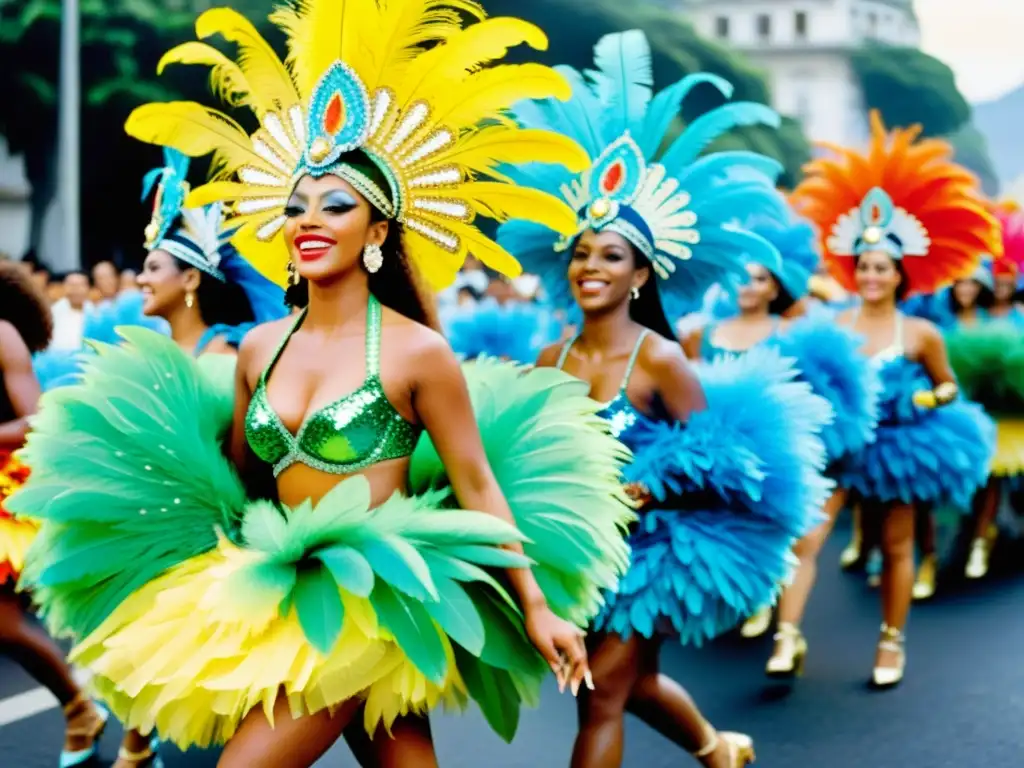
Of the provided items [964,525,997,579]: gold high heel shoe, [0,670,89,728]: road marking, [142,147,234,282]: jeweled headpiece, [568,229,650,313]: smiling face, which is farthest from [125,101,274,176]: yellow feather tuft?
[964,525,997,579]: gold high heel shoe

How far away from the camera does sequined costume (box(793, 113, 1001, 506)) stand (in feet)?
22.5

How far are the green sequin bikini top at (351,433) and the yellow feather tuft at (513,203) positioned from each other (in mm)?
453

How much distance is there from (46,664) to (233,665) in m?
2.25

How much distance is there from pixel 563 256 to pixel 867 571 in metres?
4.79

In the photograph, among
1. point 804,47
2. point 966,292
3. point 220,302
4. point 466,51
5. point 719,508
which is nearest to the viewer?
point 466,51

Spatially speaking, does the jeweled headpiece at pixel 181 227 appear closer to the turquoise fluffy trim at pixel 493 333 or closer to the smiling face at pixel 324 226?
the turquoise fluffy trim at pixel 493 333

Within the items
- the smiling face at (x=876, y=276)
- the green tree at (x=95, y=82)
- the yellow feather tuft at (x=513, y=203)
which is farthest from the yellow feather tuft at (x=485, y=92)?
the green tree at (x=95, y=82)

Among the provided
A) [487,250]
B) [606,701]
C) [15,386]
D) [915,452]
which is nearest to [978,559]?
[915,452]

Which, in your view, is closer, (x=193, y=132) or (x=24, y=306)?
(x=193, y=132)

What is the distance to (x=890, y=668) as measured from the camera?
6.62 metres

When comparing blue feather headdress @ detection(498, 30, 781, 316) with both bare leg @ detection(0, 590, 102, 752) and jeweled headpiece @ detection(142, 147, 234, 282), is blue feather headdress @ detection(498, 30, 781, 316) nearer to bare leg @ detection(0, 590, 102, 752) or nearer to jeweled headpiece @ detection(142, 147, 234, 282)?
jeweled headpiece @ detection(142, 147, 234, 282)

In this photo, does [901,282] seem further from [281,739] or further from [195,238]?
[281,739]

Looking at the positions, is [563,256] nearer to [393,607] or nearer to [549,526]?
[549,526]

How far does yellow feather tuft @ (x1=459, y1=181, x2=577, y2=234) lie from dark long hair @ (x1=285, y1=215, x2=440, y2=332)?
0.66 ft
